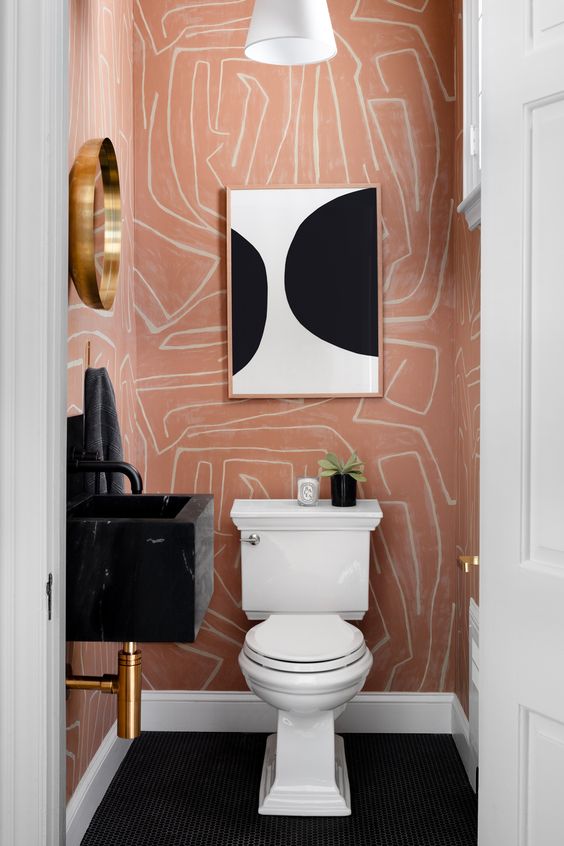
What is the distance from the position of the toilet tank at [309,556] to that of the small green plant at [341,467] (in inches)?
5.4

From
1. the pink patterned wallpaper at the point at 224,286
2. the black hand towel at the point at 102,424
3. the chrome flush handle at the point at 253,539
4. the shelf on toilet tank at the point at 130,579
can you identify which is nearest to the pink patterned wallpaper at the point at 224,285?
the pink patterned wallpaper at the point at 224,286

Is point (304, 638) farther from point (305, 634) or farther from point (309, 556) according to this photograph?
point (309, 556)

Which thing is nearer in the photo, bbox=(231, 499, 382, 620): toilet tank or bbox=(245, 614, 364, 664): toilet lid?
bbox=(245, 614, 364, 664): toilet lid

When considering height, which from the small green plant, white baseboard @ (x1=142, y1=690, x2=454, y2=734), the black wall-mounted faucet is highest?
the black wall-mounted faucet

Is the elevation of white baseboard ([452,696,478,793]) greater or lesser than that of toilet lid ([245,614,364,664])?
lesser

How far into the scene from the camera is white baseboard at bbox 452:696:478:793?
2379 millimetres

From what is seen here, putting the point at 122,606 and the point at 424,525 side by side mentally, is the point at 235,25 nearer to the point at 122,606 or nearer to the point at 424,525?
the point at 424,525

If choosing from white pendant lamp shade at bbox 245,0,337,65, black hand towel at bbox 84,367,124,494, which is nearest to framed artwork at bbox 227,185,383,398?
white pendant lamp shade at bbox 245,0,337,65

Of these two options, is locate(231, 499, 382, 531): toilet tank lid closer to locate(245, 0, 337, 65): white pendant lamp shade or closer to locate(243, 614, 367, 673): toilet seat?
locate(243, 614, 367, 673): toilet seat

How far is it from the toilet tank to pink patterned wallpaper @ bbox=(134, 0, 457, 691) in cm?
23

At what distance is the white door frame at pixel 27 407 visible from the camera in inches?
50.6

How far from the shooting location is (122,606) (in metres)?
1.56

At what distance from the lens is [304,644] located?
2256 millimetres

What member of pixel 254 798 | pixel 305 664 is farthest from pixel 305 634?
pixel 254 798
